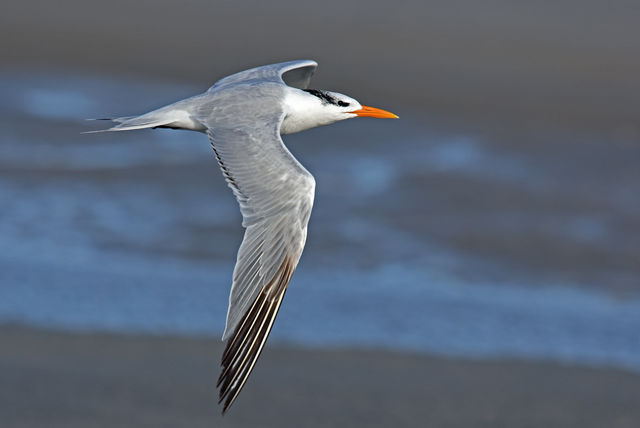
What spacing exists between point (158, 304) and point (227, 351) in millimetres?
4126

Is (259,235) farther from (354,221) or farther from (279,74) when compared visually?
(354,221)

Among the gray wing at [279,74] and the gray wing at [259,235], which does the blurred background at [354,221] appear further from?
the gray wing at [259,235]

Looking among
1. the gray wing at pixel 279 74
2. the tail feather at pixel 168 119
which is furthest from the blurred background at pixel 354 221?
the tail feather at pixel 168 119

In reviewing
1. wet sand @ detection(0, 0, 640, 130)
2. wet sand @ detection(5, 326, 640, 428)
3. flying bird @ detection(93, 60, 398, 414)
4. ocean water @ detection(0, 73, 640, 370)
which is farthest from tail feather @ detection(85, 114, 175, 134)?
wet sand @ detection(0, 0, 640, 130)

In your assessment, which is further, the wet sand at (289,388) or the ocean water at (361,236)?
the ocean water at (361,236)

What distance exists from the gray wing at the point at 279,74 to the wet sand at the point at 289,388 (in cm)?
213

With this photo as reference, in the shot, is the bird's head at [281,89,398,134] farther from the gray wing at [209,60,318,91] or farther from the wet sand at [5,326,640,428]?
the wet sand at [5,326,640,428]

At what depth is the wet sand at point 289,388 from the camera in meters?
8.86

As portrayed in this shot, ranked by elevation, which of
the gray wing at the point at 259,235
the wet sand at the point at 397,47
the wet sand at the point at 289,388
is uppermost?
the gray wing at the point at 259,235

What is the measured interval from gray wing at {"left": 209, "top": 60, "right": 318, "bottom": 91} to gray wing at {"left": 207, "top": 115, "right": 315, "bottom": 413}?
1481mm

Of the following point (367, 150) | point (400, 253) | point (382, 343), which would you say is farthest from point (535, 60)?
point (382, 343)

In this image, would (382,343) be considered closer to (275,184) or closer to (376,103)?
(275,184)

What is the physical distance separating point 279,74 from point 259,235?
2290 mm

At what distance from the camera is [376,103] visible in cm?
1614
